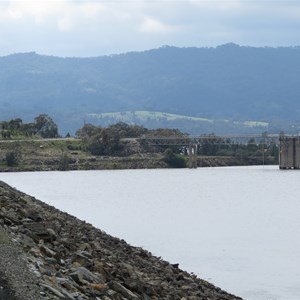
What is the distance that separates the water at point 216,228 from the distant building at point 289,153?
94.1m

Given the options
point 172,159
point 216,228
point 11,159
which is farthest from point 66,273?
point 172,159

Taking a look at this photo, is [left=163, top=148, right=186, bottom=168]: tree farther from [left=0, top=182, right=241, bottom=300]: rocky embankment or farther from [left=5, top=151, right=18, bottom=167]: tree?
[left=0, top=182, right=241, bottom=300]: rocky embankment

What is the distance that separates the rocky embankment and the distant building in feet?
561

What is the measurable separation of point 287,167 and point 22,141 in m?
58.6

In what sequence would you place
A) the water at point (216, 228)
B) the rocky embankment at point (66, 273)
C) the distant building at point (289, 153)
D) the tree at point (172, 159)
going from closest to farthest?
1. the rocky embankment at point (66, 273)
2. the water at point (216, 228)
3. the tree at point (172, 159)
4. the distant building at point (289, 153)

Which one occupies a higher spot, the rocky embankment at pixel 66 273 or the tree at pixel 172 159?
the rocky embankment at pixel 66 273

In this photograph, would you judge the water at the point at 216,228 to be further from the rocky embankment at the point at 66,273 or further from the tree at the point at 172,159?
the tree at the point at 172,159

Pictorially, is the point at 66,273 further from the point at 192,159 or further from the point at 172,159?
the point at 172,159

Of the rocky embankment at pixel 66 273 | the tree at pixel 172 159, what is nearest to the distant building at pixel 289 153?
the tree at pixel 172 159

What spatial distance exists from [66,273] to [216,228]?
129 feet

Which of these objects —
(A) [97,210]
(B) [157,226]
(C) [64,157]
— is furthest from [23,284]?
(C) [64,157]

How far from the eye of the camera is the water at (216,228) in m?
33.8

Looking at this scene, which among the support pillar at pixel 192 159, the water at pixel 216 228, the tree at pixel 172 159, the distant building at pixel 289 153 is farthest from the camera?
the distant building at pixel 289 153

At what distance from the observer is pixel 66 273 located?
54.5 feet
